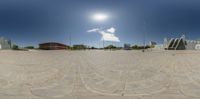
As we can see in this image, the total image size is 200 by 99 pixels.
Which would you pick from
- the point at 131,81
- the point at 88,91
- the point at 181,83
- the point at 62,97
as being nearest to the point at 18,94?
the point at 62,97

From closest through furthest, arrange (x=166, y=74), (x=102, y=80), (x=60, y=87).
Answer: (x=60, y=87), (x=102, y=80), (x=166, y=74)

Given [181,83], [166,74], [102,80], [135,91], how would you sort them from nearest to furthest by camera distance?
[135,91] → [181,83] → [102,80] → [166,74]

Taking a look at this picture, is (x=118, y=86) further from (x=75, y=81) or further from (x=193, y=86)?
(x=193, y=86)

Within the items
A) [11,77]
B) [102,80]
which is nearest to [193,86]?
[102,80]

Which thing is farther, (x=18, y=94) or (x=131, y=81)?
(x=131, y=81)

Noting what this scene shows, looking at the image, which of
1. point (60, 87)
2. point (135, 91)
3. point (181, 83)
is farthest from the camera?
point (181, 83)

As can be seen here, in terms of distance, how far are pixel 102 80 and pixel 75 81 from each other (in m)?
0.75

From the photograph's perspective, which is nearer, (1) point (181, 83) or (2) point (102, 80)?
(1) point (181, 83)

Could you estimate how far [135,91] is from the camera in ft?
15.3

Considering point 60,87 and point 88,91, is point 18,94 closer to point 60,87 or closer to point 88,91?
point 60,87

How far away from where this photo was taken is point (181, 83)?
17.5ft

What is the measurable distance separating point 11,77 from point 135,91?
3659 mm

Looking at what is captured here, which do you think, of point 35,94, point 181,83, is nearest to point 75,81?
point 35,94

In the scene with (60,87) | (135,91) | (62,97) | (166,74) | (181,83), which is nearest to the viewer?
(62,97)
